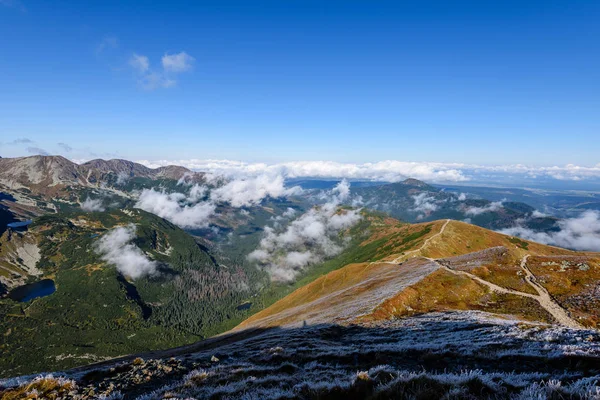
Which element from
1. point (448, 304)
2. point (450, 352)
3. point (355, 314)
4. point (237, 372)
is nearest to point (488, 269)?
point (448, 304)

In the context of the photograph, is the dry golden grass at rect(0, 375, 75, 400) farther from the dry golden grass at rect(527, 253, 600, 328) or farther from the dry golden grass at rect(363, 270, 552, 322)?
the dry golden grass at rect(527, 253, 600, 328)

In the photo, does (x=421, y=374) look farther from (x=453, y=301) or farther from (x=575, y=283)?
(x=575, y=283)

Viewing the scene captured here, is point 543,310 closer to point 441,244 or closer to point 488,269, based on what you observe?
point 488,269

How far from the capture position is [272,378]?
1267 centimetres

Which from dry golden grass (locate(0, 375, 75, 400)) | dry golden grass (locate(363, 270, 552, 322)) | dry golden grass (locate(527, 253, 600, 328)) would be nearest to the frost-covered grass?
dry golden grass (locate(0, 375, 75, 400))

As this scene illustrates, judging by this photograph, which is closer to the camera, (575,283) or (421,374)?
(421,374)

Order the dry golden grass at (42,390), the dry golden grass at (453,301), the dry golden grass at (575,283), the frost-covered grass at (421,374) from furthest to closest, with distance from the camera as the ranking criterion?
the dry golden grass at (453,301)
the dry golden grass at (575,283)
the dry golden grass at (42,390)
the frost-covered grass at (421,374)

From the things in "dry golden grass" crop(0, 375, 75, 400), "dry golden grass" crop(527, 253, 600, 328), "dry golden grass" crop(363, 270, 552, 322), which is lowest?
"dry golden grass" crop(363, 270, 552, 322)

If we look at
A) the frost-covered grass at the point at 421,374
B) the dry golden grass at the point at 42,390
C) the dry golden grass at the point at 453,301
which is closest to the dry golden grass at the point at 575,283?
the dry golden grass at the point at 453,301

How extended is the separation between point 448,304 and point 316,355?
48.3 meters

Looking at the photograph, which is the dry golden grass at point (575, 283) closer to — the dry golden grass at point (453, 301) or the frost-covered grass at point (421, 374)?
the dry golden grass at point (453, 301)

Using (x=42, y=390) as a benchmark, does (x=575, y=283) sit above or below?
below

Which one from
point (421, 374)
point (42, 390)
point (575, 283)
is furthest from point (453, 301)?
point (42, 390)

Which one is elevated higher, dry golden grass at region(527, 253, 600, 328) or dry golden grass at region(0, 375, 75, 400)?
dry golden grass at region(0, 375, 75, 400)
